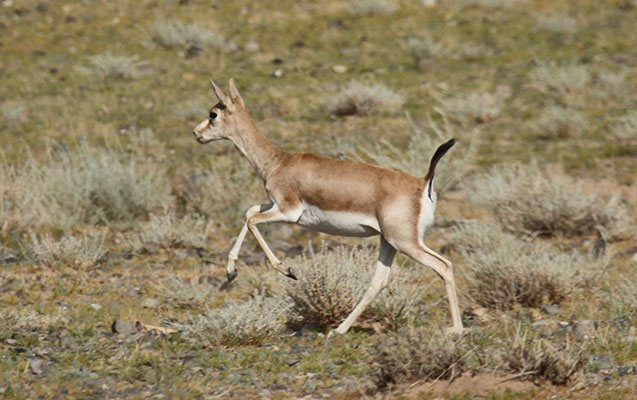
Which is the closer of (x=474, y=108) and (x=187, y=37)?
(x=474, y=108)

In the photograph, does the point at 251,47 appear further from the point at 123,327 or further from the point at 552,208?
the point at 123,327

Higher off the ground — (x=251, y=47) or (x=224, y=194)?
(x=251, y=47)

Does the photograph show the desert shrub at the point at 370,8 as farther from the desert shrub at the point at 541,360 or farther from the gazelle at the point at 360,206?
the desert shrub at the point at 541,360

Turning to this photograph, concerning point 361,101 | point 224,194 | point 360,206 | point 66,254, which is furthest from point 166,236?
point 361,101

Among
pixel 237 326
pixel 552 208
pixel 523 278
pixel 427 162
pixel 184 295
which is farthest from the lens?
pixel 427 162

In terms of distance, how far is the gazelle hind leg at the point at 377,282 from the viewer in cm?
780

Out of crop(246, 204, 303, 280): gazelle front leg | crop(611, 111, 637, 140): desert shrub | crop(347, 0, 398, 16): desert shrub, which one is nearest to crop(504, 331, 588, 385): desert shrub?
crop(246, 204, 303, 280): gazelle front leg

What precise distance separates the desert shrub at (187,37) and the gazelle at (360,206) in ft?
46.0

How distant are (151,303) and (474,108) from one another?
9579 millimetres

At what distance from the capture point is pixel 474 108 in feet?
56.9

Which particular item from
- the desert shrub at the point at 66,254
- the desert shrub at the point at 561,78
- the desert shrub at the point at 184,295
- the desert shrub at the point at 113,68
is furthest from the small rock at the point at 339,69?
the desert shrub at the point at 184,295

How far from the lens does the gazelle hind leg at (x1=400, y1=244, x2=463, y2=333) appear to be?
292 inches

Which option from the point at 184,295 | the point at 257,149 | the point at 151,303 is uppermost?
the point at 257,149

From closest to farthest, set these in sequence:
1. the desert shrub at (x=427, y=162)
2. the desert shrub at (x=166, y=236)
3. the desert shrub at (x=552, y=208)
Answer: the desert shrub at (x=166, y=236) → the desert shrub at (x=552, y=208) → the desert shrub at (x=427, y=162)
